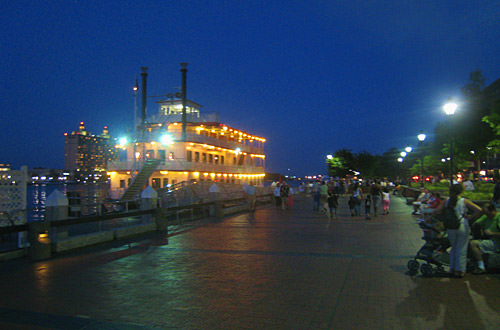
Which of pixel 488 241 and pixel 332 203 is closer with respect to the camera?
pixel 488 241

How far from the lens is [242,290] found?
641 centimetres

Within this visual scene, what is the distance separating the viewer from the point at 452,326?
15.4 feet

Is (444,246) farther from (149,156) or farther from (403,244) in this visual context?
(149,156)

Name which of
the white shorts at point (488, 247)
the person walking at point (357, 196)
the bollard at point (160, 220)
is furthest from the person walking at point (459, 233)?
the person walking at point (357, 196)

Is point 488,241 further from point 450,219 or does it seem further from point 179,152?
point 179,152

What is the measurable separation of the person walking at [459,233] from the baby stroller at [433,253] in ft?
0.83

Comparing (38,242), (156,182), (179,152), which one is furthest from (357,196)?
(156,182)

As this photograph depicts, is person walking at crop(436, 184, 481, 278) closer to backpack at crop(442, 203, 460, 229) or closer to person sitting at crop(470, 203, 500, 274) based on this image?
backpack at crop(442, 203, 460, 229)

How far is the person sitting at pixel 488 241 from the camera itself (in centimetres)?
710

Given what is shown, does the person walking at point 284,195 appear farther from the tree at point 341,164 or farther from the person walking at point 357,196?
the tree at point 341,164

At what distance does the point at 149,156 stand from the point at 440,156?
35127mm

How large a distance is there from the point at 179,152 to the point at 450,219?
104 feet

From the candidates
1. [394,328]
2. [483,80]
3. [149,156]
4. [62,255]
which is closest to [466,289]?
[394,328]

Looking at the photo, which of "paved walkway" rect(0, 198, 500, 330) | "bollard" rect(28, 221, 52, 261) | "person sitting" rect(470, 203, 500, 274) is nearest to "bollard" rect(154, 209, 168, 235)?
"paved walkway" rect(0, 198, 500, 330)
